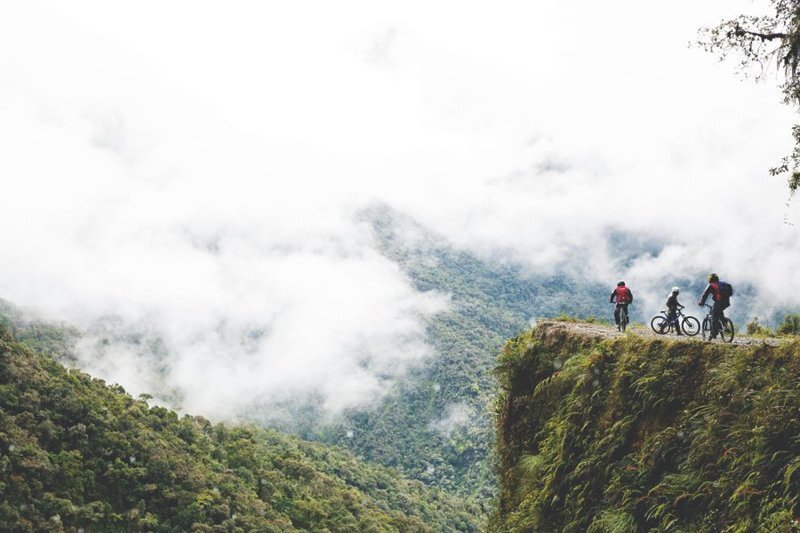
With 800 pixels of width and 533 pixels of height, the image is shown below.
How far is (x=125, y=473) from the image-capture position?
6278cm

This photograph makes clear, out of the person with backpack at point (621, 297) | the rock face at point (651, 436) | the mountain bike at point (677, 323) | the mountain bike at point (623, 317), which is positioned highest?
the person with backpack at point (621, 297)

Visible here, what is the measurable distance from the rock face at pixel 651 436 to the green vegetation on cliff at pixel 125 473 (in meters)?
56.6

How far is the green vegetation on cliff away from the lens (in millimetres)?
56281

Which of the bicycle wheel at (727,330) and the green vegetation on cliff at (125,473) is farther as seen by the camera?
the green vegetation on cliff at (125,473)

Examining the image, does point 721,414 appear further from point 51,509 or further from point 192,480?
point 192,480

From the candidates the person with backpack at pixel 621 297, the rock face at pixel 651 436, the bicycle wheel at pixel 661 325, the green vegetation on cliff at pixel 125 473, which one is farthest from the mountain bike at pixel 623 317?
the green vegetation on cliff at pixel 125 473

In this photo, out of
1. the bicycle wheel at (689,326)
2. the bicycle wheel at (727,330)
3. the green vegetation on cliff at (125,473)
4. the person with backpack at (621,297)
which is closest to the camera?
the bicycle wheel at (727,330)

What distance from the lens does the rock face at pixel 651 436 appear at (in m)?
5.75

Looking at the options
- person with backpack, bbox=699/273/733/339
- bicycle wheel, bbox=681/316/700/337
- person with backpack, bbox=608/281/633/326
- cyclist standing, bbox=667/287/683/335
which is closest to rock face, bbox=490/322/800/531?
person with backpack, bbox=699/273/733/339

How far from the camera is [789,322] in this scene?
1947 centimetres

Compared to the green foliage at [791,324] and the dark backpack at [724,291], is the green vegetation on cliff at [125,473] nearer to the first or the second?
the green foliage at [791,324]

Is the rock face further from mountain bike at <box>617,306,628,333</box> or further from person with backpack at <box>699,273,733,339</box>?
mountain bike at <box>617,306,628,333</box>

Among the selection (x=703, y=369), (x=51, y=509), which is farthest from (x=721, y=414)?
(x=51, y=509)

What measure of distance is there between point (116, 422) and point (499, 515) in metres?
67.6
